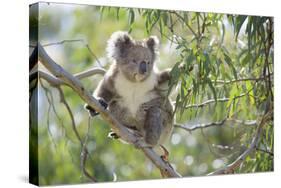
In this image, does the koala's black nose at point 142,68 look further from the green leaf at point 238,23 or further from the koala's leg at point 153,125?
the green leaf at point 238,23

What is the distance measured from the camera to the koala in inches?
182

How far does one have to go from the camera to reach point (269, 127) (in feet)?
17.5

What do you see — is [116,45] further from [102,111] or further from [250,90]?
[250,90]

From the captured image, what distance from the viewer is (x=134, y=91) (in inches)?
185

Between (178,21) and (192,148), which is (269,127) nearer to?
(192,148)

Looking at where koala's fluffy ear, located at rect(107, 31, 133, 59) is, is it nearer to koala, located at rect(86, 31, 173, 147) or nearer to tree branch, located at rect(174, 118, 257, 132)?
koala, located at rect(86, 31, 173, 147)

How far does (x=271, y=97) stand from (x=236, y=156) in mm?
627

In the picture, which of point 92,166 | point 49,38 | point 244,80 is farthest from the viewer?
point 244,80

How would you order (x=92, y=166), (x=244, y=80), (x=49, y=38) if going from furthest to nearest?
(x=244, y=80) → (x=92, y=166) → (x=49, y=38)

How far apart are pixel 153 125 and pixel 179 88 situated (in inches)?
14.9

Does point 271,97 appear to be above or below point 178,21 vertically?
below

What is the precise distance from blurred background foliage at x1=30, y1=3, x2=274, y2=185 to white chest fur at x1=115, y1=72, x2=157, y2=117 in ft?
0.52

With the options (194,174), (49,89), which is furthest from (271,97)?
(49,89)

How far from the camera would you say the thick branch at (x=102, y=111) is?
4.25 metres
